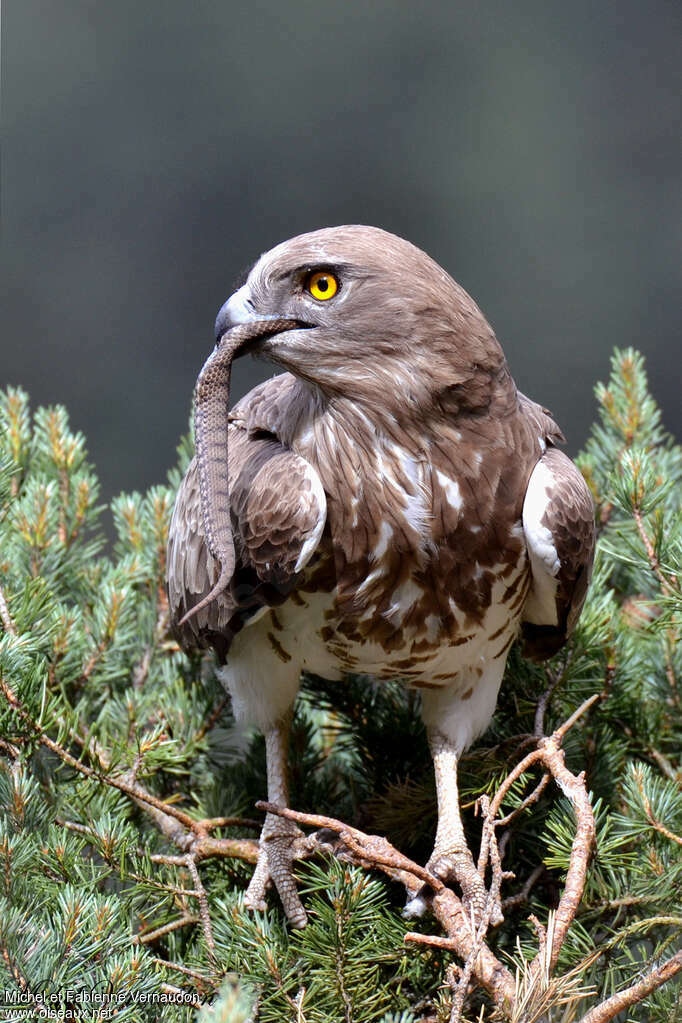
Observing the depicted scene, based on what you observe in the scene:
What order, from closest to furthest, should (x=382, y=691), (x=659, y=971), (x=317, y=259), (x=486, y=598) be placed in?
(x=659, y=971) < (x=317, y=259) < (x=486, y=598) < (x=382, y=691)

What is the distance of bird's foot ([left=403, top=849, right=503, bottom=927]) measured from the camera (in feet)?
3.63

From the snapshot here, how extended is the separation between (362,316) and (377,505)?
0.20 meters

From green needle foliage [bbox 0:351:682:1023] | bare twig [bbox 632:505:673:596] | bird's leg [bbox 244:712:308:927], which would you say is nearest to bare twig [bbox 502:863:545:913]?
green needle foliage [bbox 0:351:682:1023]

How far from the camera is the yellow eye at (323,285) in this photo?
109 cm

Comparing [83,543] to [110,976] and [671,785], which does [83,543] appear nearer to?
[110,976]

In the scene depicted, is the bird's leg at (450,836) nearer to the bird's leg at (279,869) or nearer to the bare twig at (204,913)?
the bird's leg at (279,869)

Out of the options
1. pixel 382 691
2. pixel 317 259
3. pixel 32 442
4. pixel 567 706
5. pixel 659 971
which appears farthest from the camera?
pixel 32 442

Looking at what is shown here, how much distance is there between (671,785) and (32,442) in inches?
41.1

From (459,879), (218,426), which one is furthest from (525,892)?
(218,426)

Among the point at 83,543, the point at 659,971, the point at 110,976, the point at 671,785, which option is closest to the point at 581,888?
the point at 659,971

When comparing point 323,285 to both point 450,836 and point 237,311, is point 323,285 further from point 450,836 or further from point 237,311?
point 450,836

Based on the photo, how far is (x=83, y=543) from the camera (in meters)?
1.62

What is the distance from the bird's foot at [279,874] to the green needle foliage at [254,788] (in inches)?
0.9

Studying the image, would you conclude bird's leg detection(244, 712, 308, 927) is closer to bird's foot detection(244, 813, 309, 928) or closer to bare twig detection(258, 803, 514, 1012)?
bird's foot detection(244, 813, 309, 928)
